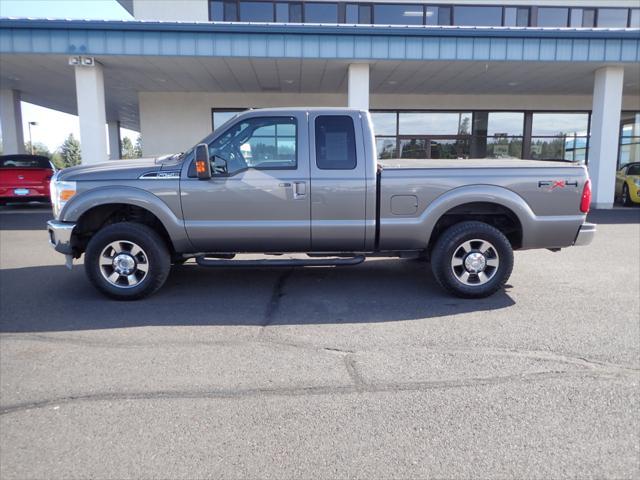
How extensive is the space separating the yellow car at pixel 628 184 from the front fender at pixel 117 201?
1601cm

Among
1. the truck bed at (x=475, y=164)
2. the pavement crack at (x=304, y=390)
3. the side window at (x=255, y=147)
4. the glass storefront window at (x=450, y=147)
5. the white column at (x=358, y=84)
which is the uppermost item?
the white column at (x=358, y=84)

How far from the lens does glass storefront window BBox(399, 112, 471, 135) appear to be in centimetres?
1884

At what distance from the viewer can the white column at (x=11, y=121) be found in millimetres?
18469

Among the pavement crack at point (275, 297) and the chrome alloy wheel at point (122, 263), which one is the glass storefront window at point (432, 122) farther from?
the chrome alloy wheel at point (122, 263)

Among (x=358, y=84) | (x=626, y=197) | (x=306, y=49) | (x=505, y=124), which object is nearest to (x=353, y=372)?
(x=306, y=49)

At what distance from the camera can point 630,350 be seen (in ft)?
13.2

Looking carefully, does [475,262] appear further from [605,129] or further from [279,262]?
[605,129]

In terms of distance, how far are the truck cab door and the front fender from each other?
0.71ft

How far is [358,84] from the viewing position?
45.4 feet

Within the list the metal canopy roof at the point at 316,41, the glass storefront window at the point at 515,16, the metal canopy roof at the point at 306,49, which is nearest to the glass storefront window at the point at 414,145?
the metal canopy roof at the point at 306,49

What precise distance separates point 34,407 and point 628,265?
A: 7.64 metres

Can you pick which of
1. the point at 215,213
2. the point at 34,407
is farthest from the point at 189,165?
the point at 34,407

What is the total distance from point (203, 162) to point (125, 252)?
137cm

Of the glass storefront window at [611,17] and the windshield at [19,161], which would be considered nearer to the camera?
the windshield at [19,161]
